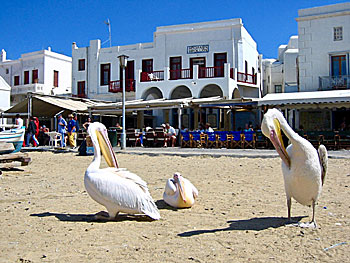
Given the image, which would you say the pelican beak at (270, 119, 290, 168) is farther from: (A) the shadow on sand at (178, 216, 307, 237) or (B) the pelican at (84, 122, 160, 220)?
(B) the pelican at (84, 122, 160, 220)

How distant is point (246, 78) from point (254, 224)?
22.0 m

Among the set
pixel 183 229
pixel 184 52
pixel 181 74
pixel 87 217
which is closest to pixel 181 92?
pixel 181 74

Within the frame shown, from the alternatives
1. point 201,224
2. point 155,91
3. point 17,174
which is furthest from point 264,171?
point 155,91

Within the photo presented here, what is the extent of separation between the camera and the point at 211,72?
2358cm

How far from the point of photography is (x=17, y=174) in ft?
27.9

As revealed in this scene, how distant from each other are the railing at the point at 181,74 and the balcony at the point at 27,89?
1427cm

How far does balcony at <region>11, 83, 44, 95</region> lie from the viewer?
31.6 meters

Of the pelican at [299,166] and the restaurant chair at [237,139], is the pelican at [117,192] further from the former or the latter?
the restaurant chair at [237,139]

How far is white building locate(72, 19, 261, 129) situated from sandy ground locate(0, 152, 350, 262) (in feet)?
55.9

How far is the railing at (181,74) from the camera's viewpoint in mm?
24103

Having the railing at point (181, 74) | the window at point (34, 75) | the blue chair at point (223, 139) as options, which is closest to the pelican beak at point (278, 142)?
the blue chair at point (223, 139)

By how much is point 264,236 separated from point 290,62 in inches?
917

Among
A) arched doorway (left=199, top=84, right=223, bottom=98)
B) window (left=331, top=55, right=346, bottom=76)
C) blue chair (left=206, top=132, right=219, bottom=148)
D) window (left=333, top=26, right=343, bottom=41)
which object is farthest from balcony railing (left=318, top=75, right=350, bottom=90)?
blue chair (left=206, top=132, right=219, bottom=148)

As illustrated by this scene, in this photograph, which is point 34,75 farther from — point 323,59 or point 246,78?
point 323,59
